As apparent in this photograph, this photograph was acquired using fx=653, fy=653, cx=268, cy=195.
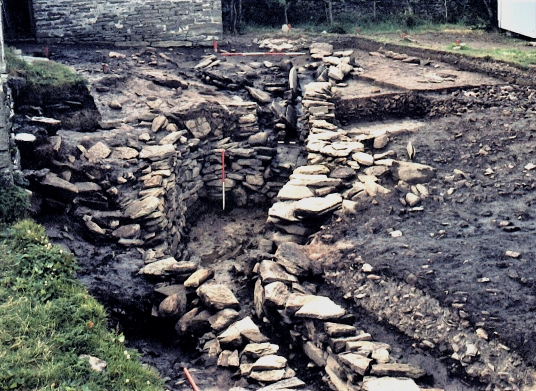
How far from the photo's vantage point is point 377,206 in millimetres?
8734

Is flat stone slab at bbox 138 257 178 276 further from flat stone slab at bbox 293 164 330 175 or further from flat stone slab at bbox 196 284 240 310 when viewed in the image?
flat stone slab at bbox 293 164 330 175

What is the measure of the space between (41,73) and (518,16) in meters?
11.2

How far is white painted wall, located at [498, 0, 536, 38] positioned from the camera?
1501 centimetres

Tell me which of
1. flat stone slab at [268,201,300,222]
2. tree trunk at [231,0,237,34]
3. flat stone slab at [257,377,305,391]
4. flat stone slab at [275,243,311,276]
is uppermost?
tree trunk at [231,0,237,34]

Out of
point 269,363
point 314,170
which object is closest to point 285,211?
point 314,170

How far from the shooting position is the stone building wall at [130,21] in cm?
1521

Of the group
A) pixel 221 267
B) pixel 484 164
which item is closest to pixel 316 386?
pixel 221 267

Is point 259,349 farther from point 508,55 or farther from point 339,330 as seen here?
point 508,55

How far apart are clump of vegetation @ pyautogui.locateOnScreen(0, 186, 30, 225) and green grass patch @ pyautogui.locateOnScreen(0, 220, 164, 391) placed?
0.43 m

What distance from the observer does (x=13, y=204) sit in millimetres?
7559

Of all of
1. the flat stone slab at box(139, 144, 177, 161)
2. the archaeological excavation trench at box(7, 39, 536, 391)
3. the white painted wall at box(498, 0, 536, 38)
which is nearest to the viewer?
Answer: the archaeological excavation trench at box(7, 39, 536, 391)

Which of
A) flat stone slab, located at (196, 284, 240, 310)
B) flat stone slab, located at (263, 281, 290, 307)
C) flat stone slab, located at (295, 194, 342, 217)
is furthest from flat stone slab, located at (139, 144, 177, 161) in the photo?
flat stone slab, located at (263, 281, 290, 307)

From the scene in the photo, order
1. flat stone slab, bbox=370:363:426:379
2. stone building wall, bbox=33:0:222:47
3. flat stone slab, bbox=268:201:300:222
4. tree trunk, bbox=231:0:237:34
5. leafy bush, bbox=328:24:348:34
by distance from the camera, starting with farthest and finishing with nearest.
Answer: leafy bush, bbox=328:24:348:34 → tree trunk, bbox=231:0:237:34 → stone building wall, bbox=33:0:222:47 → flat stone slab, bbox=268:201:300:222 → flat stone slab, bbox=370:363:426:379

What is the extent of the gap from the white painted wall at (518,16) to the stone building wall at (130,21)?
7.14m
